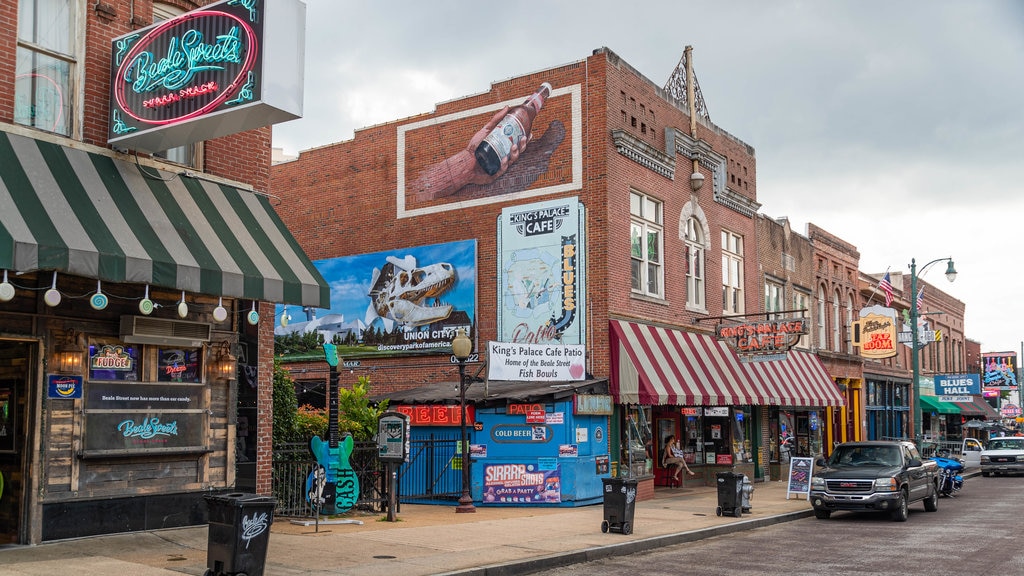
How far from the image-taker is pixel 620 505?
1545 centimetres

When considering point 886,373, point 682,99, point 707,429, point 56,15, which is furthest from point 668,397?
point 886,373

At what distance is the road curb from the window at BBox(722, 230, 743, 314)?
428 inches

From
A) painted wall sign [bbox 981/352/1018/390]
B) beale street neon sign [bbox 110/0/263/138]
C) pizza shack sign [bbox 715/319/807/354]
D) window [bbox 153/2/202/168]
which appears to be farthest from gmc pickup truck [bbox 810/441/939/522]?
painted wall sign [bbox 981/352/1018/390]

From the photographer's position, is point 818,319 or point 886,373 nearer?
point 818,319

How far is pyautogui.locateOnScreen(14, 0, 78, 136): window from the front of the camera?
12.1 metres

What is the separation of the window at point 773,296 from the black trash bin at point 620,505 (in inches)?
693

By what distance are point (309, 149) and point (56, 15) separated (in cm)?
1599

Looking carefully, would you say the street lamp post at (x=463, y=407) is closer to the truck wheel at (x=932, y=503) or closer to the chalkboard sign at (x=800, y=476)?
the chalkboard sign at (x=800, y=476)

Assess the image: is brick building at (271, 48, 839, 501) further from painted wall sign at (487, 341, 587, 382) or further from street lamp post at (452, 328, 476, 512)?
street lamp post at (452, 328, 476, 512)

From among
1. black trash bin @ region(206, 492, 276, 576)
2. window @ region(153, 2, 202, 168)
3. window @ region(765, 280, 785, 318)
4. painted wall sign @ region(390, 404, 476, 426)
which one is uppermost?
window @ region(153, 2, 202, 168)

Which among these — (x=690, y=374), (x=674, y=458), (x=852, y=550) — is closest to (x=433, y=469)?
(x=690, y=374)

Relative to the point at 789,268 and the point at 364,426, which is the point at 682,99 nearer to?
the point at 789,268

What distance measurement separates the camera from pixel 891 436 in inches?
1710

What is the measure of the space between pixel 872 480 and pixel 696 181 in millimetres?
10980
